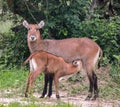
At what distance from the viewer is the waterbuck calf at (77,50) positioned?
409 inches

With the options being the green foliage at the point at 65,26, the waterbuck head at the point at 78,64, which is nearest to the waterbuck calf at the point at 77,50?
the waterbuck head at the point at 78,64

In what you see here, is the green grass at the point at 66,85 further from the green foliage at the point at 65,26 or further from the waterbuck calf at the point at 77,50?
the green foliage at the point at 65,26

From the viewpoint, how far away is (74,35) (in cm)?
1372

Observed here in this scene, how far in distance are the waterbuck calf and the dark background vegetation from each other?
7.69 ft

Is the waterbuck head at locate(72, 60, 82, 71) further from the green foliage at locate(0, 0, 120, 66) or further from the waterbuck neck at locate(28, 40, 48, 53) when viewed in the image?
the green foliage at locate(0, 0, 120, 66)

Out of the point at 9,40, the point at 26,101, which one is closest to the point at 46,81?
the point at 26,101

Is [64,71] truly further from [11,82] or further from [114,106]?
[11,82]

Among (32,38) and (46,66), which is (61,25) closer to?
(32,38)

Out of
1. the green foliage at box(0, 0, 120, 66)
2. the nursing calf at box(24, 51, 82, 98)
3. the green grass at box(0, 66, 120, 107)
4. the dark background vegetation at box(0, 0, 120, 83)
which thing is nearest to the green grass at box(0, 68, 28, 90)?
the green grass at box(0, 66, 120, 107)

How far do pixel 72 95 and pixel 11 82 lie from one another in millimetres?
1861

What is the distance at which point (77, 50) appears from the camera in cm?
1065

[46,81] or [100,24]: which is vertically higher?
[100,24]

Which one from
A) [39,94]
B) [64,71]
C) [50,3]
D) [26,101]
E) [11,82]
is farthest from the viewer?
[50,3]

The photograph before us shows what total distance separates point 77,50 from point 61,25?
127 inches
